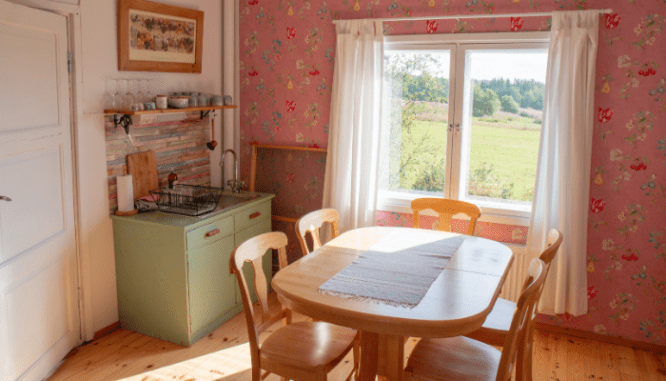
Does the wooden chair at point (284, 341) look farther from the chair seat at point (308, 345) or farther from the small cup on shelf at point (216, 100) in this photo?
the small cup on shelf at point (216, 100)

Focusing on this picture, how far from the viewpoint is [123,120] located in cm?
333

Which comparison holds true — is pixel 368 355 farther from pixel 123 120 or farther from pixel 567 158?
pixel 123 120

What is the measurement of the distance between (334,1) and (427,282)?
2.37 metres

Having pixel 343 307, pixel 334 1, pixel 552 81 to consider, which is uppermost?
pixel 334 1

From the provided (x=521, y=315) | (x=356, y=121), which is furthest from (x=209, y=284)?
(x=521, y=315)

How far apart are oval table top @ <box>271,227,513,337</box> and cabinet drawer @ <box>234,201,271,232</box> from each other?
1113 millimetres

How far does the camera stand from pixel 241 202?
375 centimetres

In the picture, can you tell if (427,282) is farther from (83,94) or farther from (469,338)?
(83,94)

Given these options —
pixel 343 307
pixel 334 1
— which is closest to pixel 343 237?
pixel 343 307

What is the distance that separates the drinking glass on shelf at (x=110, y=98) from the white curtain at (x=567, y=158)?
103 inches

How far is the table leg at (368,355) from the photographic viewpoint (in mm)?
2275

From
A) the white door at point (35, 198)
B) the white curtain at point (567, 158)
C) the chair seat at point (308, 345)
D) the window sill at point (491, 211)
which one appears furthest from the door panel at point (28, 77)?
the white curtain at point (567, 158)

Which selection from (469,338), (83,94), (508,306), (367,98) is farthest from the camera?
(367,98)

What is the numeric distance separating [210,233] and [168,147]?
32.0 inches
